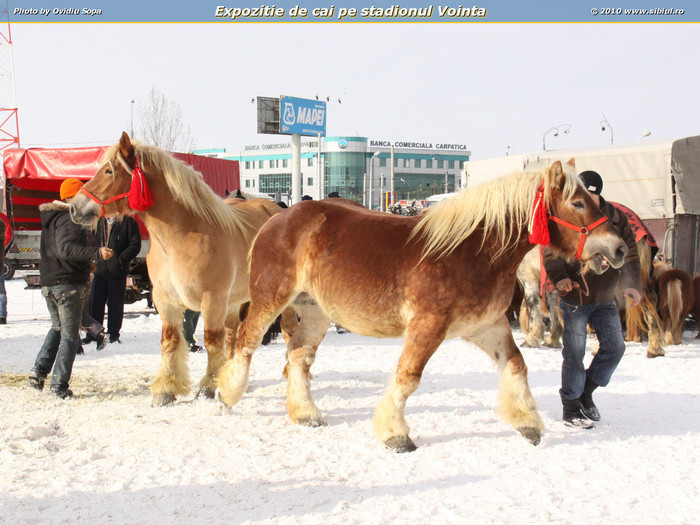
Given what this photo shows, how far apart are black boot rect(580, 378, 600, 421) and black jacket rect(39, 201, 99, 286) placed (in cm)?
457

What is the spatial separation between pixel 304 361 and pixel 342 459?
3.74 feet

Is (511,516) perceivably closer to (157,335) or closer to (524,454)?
(524,454)

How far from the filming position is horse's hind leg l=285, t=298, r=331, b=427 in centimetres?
464

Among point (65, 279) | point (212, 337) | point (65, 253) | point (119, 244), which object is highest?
point (65, 253)

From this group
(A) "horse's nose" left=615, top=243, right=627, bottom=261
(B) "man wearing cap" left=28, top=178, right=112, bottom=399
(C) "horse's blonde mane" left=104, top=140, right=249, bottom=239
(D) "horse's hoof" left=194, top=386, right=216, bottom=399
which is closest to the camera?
(A) "horse's nose" left=615, top=243, right=627, bottom=261

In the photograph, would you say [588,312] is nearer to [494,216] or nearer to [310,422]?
[494,216]

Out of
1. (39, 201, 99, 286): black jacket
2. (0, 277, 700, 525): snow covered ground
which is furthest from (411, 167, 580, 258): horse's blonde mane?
(39, 201, 99, 286): black jacket

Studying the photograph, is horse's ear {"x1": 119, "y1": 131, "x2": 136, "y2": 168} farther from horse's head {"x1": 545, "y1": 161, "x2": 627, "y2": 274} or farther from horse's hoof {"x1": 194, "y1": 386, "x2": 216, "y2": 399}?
horse's head {"x1": 545, "y1": 161, "x2": 627, "y2": 274}

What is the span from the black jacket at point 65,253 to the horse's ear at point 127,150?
102cm

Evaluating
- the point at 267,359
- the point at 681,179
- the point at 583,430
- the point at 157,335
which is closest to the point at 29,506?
the point at 583,430

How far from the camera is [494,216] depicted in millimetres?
4008

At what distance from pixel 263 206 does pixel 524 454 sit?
13.2 ft

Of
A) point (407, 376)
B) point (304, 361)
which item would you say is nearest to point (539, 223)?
point (407, 376)

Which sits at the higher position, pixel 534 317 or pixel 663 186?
pixel 663 186
